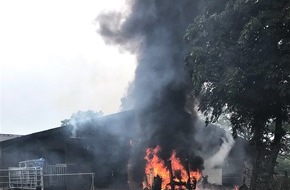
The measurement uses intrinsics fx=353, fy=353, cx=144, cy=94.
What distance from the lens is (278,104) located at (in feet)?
44.2

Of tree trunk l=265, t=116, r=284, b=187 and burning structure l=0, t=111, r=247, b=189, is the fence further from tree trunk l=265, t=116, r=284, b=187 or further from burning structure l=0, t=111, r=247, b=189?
tree trunk l=265, t=116, r=284, b=187

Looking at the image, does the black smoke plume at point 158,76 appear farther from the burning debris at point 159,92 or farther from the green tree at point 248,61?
the green tree at point 248,61

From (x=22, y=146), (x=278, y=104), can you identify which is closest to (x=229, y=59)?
(x=278, y=104)

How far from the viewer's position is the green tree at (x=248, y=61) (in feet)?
37.5

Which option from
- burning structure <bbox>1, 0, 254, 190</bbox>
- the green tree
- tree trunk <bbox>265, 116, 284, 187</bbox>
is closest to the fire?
burning structure <bbox>1, 0, 254, 190</bbox>

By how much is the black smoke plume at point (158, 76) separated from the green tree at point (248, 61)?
194 inches

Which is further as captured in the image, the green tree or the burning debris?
the burning debris

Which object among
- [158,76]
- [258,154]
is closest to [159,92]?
[158,76]

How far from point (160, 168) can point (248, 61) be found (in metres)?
8.98

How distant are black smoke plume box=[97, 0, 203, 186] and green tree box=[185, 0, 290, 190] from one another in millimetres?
4936

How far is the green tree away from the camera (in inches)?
450

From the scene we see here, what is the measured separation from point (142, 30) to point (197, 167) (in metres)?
8.47

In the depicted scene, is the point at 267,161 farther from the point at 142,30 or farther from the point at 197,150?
the point at 142,30

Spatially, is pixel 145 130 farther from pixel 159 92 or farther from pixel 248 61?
pixel 248 61
